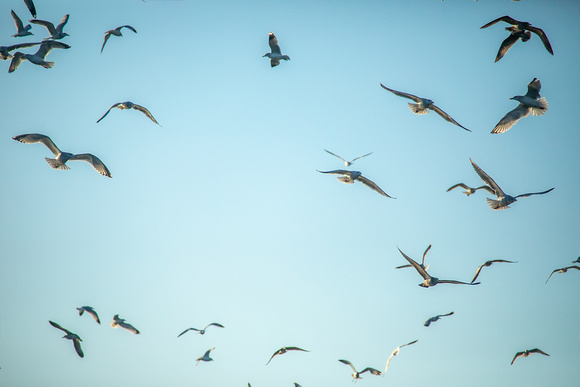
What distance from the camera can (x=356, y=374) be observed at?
1150 inches

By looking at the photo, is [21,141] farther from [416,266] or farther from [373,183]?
[416,266]

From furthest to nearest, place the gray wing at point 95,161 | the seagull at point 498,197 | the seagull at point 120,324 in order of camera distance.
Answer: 1. the seagull at point 120,324
2. the gray wing at point 95,161
3. the seagull at point 498,197

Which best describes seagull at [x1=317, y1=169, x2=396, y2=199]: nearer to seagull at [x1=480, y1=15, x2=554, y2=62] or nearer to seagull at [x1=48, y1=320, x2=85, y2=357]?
seagull at [x1=480, y1=15, x2=554, y2=62]

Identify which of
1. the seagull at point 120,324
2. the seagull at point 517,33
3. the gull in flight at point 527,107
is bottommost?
the seagull at point 120,324

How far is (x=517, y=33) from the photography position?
20047mm

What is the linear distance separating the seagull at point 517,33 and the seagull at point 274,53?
9.10m

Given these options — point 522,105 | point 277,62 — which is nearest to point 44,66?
point 277,62

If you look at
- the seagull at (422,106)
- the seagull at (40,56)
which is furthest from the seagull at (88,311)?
the seagull at (422,106)

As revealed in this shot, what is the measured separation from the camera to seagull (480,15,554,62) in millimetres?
19141

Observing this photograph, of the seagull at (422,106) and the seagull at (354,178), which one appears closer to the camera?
the seagull at (422,106)

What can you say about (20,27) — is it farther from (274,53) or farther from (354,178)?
(354,178)

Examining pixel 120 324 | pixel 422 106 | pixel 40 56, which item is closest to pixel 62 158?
pixel 40 56

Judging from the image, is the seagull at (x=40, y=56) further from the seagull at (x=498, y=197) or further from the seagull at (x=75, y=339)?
the seagull at (x=498, y=197)

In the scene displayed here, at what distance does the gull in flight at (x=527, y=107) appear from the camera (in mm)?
19547
